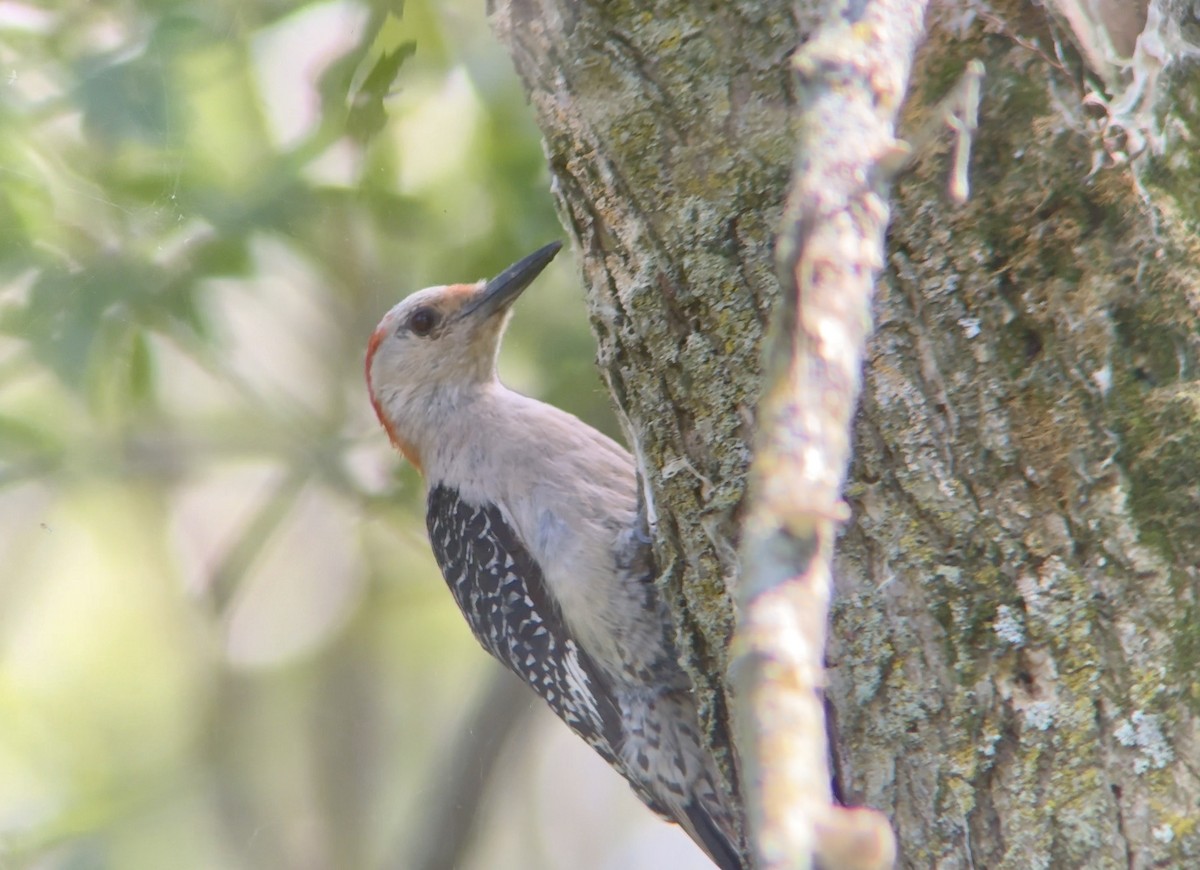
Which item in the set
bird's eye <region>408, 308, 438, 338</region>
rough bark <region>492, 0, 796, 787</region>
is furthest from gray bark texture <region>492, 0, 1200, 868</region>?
bird's eye <region>408, 308, 438, 338</region>

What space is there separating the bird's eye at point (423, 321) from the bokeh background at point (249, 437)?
159mm

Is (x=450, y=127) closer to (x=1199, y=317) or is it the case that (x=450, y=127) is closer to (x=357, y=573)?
(x=357, y=573)

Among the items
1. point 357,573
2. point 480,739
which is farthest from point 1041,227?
point 357,573

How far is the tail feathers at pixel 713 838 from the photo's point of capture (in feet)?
10.4

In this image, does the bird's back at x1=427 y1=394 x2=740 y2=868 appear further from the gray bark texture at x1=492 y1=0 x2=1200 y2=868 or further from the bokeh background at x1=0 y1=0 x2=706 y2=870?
the gray bark texture at x1=492 y1=0 x2=1200 y2=868

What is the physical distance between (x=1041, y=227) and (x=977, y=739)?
77 centimetres

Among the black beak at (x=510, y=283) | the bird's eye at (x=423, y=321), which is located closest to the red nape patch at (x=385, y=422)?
the bird's eye at (x=423, y=321)

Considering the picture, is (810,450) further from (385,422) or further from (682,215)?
(385,422)

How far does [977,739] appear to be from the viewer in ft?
5.56

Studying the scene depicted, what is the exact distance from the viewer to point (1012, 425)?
1.67 metres

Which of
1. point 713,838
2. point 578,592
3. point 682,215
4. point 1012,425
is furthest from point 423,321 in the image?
point 1012,425

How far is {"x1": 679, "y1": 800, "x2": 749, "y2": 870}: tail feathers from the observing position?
10.4 ft

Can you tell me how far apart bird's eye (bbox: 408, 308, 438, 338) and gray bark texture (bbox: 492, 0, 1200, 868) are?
7.26 feet

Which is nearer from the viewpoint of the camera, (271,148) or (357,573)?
(271,148)
